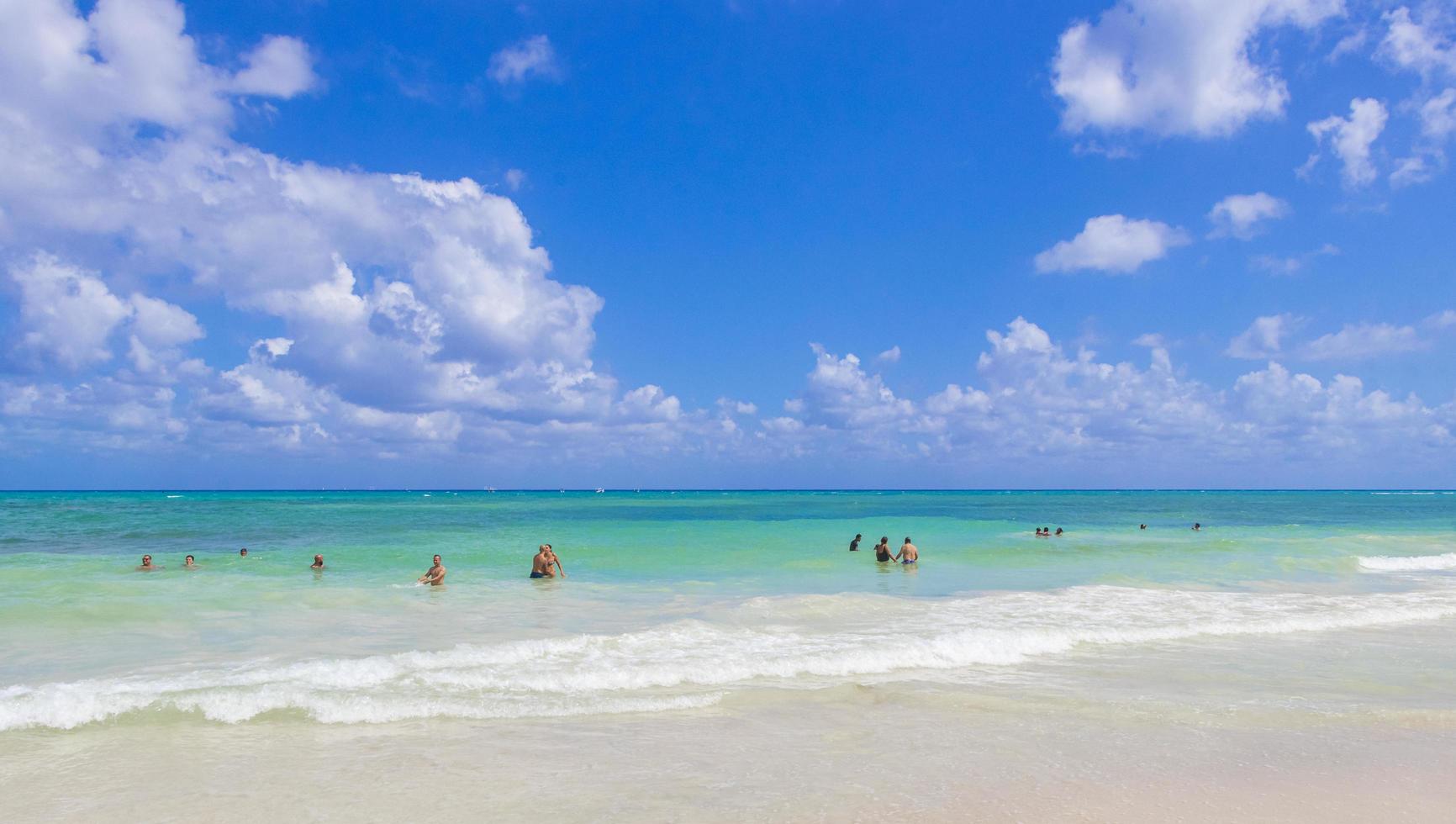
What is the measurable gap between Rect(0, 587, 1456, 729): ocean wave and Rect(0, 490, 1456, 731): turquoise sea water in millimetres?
50

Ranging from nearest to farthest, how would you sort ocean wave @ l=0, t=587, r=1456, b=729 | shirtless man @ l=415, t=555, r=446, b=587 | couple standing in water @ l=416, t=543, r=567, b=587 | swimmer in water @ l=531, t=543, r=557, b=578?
ocean wave @ l=0, t=587, r=1456, b=729 < shirtless man @ l=415, t=555, r=446, b=587 < couple standing in water @ l=416, t=543, r=567, b=587 < swimmer in water @ l=531, t=543, r=557, b=578

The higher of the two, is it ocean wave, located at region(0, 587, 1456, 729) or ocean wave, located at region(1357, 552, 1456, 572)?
ocean wave, located at region(0, 587, 1456, 729)

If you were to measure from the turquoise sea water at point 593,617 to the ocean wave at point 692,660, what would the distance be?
0.05m

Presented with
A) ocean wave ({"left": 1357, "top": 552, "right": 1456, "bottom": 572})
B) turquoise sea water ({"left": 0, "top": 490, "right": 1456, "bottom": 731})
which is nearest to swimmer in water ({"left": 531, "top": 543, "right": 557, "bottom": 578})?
turquoise sea water ({"left": 0, "top": 490, "right": 1456, "bottom": 731})

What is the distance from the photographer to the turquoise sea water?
9828mm

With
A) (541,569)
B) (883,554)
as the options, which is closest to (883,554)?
(883,554)

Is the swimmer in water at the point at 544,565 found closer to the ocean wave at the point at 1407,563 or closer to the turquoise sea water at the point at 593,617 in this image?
the turquoise sea water at the point at 593,617

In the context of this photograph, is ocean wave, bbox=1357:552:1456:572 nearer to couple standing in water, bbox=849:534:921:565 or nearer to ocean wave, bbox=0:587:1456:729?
ocean wave, bbox=0:587:1456:729

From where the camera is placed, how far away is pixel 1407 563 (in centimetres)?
2766

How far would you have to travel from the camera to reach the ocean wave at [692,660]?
30.0 feet

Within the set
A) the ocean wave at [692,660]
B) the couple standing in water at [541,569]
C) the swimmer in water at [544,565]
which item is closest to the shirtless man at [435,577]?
the couple standing in water at [541,569]

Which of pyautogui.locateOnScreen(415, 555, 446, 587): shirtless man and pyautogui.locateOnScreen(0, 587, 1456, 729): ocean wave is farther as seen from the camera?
pyautogui.locateOnScreen(415, 555, 446, 587): shirtless man

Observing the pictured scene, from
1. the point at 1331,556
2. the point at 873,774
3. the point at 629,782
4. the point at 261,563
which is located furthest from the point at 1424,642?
the point at 261,563

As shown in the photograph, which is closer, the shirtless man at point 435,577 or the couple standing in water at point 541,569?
the shirtless man at point 435,577
